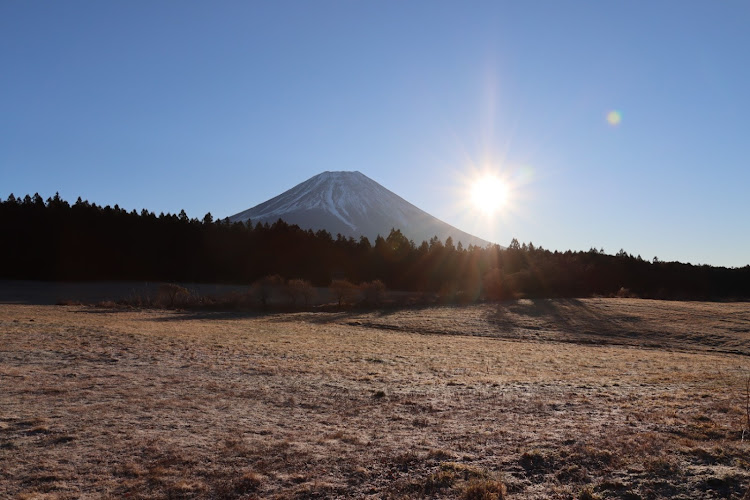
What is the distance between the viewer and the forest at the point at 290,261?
66000 millimetres

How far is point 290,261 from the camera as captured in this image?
256 feet

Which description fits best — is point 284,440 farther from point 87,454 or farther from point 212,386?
point 212,386

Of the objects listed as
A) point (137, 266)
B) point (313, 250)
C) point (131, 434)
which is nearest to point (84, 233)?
point (137, 266)

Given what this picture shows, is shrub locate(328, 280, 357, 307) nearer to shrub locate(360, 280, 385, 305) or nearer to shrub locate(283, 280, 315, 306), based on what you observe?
shrub locate(360, 280, 385, 305)

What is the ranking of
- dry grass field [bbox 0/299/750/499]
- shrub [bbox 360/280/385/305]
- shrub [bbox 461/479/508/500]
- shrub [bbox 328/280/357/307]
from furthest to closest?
shrub [bbox 360/280/385/305] < shrub [bbox 328/280/357/307] < dry grass field [bbox 0/299/750/499] < shrub [bbox 461/479/508/500]

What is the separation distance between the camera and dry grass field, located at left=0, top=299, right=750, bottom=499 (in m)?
6.68

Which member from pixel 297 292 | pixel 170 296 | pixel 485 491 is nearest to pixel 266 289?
pixel 297 292

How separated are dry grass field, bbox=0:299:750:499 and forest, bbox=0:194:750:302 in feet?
137

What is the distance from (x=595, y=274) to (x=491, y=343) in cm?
5295

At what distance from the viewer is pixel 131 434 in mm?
8828

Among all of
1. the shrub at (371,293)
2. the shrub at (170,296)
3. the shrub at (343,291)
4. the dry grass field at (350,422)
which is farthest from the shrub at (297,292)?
the dry grass field at (350,422)

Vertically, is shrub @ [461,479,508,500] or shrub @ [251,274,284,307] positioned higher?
shrub @ [251,274,284,307]

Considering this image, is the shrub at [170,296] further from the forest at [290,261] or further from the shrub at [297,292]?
the forest at [290,261]

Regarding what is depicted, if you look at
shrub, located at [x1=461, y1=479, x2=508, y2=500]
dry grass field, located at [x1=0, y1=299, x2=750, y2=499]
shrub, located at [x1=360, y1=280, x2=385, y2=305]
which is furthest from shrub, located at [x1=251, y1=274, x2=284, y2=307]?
shrub, located at [x1=461, y1=479, x2=508, y2=500]
